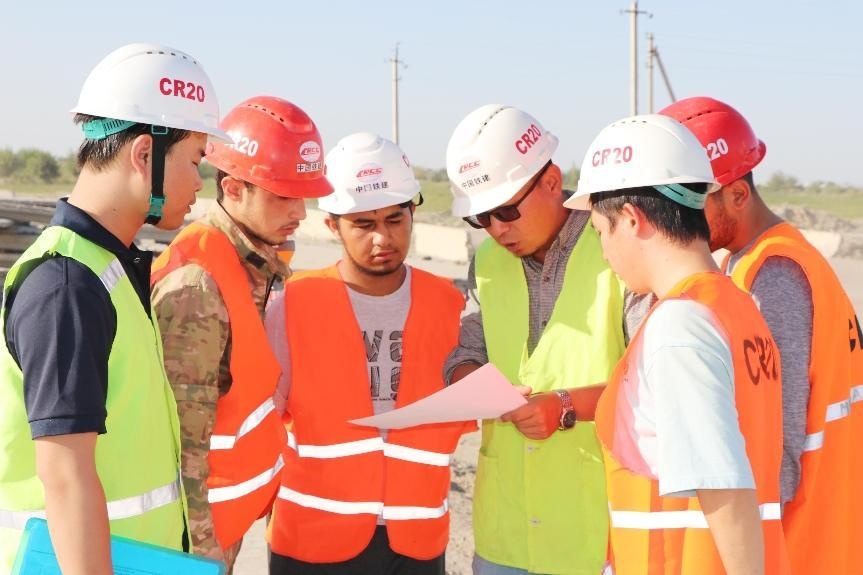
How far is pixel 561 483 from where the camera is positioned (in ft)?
11.1

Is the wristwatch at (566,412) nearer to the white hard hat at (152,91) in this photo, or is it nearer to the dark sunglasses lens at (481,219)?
the dark sunglasses lens at (481,219)

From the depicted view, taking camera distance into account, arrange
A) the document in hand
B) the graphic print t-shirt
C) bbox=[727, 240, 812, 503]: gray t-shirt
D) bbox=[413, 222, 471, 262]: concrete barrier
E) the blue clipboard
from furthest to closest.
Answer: bbox=[413, 222, 471, 262]: concrete barrier → the graphic print t-shirt → the document in hand → bbox=[727, 240, 812, 503]: gray t-shirt → the blue clipboard

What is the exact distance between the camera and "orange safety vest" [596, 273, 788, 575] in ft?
7.11

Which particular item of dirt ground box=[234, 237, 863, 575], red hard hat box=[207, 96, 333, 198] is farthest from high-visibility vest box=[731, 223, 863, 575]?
dirt ground box=[234, 237, 863, 575]

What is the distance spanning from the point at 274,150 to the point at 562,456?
1.50 metres

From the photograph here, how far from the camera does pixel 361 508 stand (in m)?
3.66

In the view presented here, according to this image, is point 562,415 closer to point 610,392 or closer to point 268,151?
point 610,392

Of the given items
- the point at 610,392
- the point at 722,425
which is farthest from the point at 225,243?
the point at 722,425

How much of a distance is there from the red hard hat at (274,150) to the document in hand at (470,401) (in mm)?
946

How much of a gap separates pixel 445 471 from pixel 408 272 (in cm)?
81

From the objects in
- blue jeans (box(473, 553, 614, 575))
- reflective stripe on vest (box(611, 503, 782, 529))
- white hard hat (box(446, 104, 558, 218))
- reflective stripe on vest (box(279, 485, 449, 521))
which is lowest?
blue jeans (box(473, 553, 614, 575))

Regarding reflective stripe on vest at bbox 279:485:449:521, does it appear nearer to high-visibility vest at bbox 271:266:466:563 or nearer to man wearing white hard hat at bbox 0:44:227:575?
high-visibility vest at bbox 271:266:466:563

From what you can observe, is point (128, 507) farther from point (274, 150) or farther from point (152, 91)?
point (274, 150)

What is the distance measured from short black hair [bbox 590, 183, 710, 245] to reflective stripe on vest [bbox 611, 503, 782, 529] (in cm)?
63
